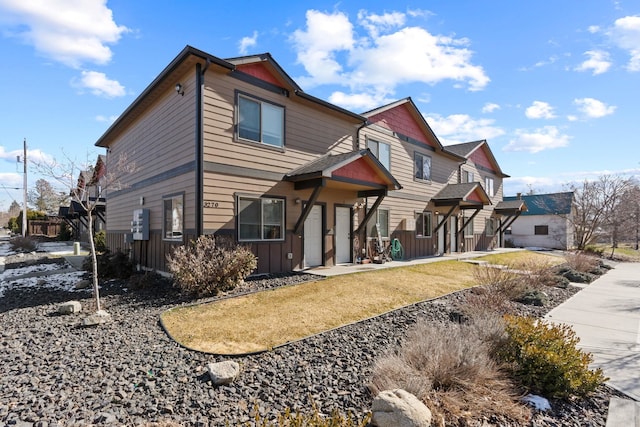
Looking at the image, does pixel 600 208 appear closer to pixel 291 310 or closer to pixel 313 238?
pixel 313 238

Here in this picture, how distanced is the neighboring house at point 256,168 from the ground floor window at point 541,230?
64.0 feet

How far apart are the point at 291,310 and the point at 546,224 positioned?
2918 cm

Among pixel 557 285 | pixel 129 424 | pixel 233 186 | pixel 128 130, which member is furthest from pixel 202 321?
pixel 128 130

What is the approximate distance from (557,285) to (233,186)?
31.5 ft

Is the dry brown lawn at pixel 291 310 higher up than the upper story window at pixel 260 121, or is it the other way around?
the upper story window at pixel 260 121

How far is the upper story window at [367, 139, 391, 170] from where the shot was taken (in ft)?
44.6

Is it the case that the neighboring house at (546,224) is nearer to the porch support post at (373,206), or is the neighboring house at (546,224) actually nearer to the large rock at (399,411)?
the porch support post at (373,206)

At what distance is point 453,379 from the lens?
11.4ft

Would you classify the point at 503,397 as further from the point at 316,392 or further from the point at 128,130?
the point at 128,130

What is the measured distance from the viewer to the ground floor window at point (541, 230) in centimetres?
2775

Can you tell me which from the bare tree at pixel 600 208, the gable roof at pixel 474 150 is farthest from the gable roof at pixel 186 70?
the bare tree at pixel 600 208

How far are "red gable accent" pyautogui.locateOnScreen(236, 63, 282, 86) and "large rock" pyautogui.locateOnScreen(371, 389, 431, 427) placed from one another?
28.8ft

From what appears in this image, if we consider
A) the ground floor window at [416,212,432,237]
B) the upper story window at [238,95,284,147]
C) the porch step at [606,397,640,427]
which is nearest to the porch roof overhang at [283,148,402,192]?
the upper story window at [238,95,284,147]

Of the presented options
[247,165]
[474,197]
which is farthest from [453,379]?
[474,197]
